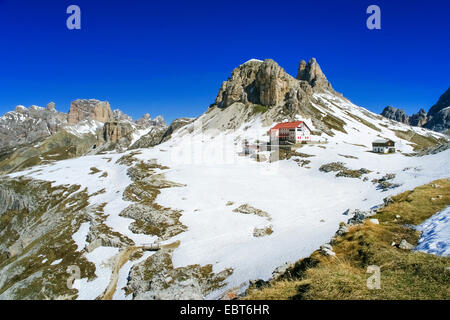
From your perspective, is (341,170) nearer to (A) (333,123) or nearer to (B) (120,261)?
(B) (120,261)

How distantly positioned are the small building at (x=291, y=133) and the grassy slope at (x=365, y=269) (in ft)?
267

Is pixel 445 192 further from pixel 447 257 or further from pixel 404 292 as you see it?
pixel 404 292

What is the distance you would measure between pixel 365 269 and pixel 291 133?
92.4 m

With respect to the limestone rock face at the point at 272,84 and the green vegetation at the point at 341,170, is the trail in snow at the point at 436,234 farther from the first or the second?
the limestone rock face at the point at 272,84

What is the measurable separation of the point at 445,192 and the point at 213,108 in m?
170

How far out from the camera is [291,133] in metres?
103

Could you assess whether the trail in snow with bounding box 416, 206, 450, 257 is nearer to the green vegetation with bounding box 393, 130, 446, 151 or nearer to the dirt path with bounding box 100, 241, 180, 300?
the dirt path with bounding box 100, 241, 180, 300

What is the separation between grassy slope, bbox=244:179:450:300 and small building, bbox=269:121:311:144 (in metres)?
81.4

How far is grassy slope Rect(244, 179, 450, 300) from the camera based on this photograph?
1109cm

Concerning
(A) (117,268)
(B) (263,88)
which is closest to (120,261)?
(A) (117,268)

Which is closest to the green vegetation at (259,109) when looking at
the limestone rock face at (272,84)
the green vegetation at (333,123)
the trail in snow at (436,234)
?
the limestone rock face at (272,84)

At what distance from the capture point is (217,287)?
24.1 meters

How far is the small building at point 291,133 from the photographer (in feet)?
335

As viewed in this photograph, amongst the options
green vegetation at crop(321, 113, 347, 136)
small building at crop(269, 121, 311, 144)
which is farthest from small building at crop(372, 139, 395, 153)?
green vegetation at crop(321, 113, 347, 136)
